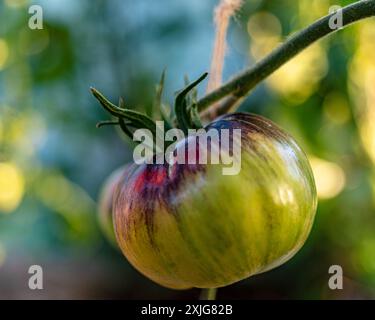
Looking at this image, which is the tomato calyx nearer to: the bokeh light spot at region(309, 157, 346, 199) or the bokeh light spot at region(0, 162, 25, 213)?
the bokeh light spot at region(309, 157, 346, 199)

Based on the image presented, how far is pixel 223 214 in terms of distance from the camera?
58 cm

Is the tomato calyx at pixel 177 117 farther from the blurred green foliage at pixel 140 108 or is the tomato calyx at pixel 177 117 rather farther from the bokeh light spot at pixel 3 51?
the bokeh light spot at pixel 3 51

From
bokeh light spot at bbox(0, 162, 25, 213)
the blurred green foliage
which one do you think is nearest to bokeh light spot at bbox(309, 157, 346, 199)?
the blurred green foliage

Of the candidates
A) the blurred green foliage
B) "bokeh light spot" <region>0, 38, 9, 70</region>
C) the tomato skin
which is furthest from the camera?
"bokeh light spot" <region>0, 38, 9, 70</region>

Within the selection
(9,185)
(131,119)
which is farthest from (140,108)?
(9,185)

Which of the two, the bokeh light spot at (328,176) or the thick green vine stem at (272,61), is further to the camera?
the bokeh light spot at (328,176)

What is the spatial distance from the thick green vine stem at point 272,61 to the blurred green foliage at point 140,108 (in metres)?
0.62

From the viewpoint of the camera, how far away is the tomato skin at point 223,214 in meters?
0.58

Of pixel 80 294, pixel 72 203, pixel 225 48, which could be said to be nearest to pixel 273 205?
pixel 225 48

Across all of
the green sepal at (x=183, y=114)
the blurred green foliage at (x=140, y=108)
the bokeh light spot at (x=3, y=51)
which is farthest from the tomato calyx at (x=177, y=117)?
the bokeh light spot at (x=3, y=51)

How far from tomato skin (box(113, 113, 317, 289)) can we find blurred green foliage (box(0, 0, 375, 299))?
0.72 metres

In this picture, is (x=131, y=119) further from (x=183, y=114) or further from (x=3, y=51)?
(x=3, y=51)

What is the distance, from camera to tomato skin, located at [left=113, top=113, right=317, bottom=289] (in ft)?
1.91
